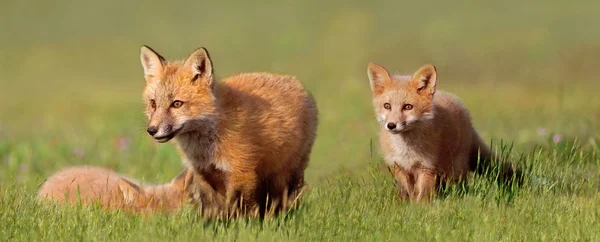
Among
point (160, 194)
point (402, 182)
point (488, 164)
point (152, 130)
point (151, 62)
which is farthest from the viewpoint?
point (488, 164)

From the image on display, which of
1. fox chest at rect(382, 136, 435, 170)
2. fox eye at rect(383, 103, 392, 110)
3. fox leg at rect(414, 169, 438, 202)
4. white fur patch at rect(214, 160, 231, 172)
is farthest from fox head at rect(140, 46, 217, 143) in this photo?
fox leg at rect(414, 169, 438, 202)

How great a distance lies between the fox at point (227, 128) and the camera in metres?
5.69

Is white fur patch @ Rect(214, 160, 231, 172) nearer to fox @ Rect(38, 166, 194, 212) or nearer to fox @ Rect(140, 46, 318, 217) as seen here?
fox @ Rect(140, 46, 318, 217)

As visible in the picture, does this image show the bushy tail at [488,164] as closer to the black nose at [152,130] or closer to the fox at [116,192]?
the fox at [116,192]

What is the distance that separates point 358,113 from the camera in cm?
1279

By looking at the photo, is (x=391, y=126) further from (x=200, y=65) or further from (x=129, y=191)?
(x=129, y=191)

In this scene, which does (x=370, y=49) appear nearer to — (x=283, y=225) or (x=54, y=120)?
(x=54, y=120)

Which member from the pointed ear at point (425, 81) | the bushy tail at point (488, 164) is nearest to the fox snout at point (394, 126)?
the pointed ear at point (425, 81)

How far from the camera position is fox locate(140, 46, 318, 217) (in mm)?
5691

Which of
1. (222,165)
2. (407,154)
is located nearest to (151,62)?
(222,165)

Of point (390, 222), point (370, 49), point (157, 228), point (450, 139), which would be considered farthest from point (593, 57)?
point (157, 228)

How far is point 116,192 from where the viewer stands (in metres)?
6.50

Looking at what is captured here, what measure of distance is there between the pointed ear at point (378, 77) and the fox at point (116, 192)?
176 cm

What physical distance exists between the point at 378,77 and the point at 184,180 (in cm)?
187
